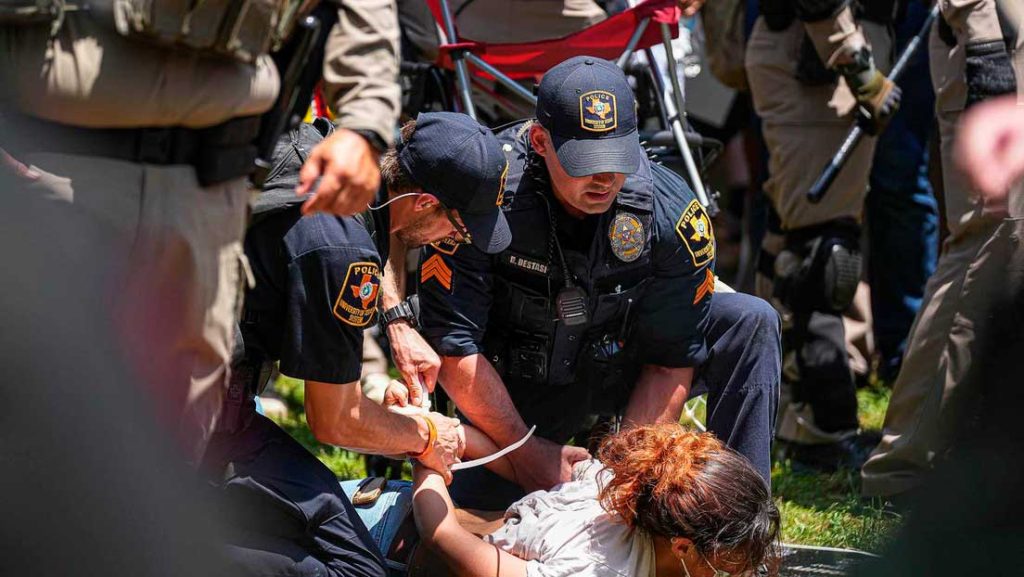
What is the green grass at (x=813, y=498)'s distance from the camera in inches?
147

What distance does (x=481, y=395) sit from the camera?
340 cm

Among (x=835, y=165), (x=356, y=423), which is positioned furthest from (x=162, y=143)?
(x=835, y=165)

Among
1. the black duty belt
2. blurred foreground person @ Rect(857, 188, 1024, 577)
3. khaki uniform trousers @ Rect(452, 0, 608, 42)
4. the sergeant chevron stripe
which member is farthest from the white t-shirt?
khaki uniform trousers @ Rect(452, 0, 608, 42)

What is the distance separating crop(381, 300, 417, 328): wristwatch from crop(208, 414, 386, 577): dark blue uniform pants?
456 millimetres

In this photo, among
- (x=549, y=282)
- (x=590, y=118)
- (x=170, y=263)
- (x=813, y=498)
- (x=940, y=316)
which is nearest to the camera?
(x=170, y=263)

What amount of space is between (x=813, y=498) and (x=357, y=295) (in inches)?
75.4

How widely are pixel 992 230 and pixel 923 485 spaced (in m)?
2.13

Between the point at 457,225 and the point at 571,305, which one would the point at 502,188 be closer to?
the point at 457,225

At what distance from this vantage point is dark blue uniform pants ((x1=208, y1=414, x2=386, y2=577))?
289 cm

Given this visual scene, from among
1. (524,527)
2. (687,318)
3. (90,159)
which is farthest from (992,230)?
(90,159)

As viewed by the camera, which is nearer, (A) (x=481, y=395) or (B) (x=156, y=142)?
(B) (x=156, y=142)

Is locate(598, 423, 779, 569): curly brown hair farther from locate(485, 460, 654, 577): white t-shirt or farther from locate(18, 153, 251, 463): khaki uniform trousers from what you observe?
locate(18, 153, 251, 463): khaki uniform trousers

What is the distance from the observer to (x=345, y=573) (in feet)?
9.70

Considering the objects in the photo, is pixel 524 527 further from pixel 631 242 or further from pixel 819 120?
pixel 819 120
